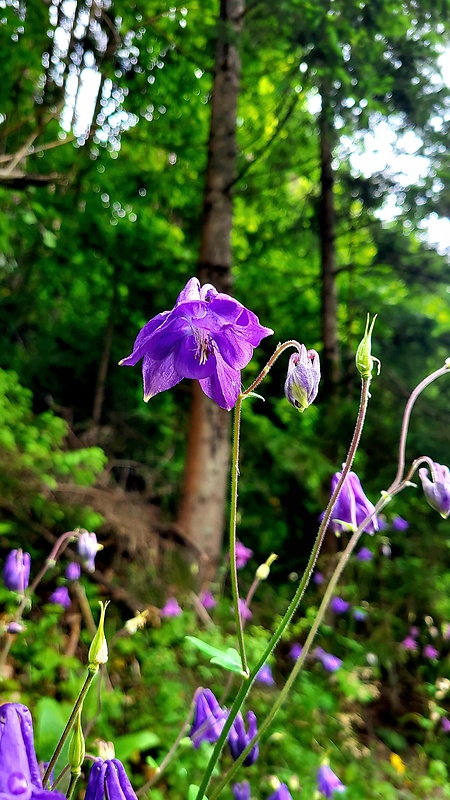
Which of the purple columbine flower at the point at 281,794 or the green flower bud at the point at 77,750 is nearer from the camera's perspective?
the green flower bud at the point at 77,750

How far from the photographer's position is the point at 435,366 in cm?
570

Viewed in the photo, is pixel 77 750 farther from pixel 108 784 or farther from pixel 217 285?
pixel 217 285

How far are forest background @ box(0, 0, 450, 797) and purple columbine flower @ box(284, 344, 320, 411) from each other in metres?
2.50

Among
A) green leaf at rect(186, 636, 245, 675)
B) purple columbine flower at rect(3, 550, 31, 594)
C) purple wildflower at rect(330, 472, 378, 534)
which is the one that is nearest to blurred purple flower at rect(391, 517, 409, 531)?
purple columbine flower at rect(3, 550, 31, 594)

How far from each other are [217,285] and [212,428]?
111 cm

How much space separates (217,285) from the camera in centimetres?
445

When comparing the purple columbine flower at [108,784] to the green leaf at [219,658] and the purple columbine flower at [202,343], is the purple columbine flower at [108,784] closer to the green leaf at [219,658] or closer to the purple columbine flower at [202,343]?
the green leaf at [219,658]

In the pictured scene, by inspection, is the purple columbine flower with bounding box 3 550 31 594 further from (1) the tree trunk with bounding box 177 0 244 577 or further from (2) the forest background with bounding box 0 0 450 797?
(1) the tree trunk with bounding box 177 0 244 577

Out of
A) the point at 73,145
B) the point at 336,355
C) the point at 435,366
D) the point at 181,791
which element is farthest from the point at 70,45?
the point at 181,791

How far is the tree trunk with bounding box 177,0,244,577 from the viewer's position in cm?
449

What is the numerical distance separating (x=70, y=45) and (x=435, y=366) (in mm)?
4637

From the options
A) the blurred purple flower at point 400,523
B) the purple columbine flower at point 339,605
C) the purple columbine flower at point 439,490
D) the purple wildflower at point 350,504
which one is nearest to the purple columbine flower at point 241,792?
the purple wildflower at point 350,504

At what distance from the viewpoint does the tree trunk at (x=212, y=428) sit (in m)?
4.49

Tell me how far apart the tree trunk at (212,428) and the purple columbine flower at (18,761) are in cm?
364
